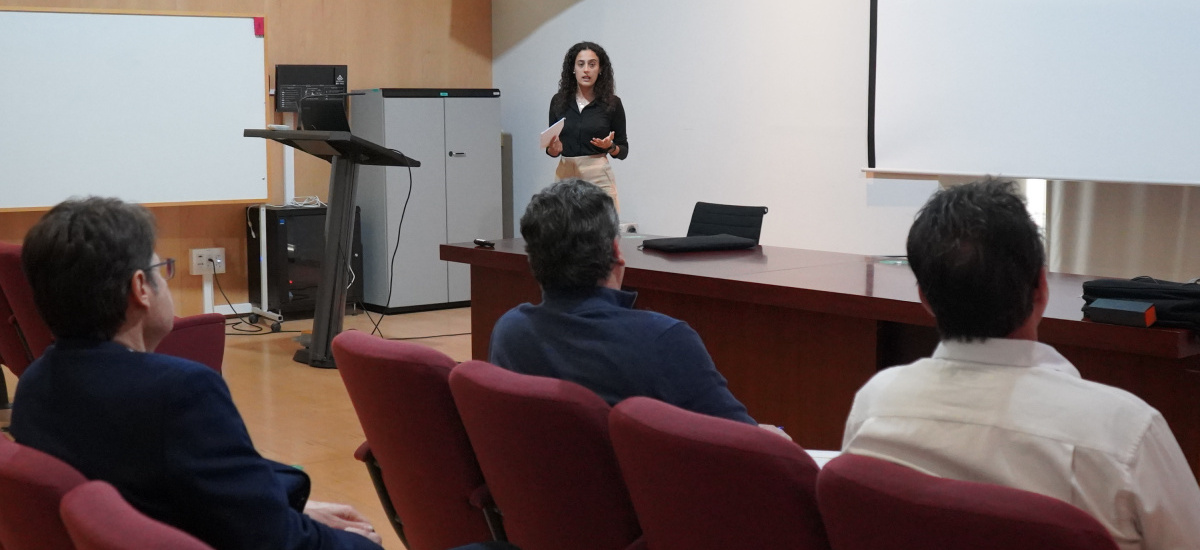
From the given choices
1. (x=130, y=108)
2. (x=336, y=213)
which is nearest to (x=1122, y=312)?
(x=336, y=213)

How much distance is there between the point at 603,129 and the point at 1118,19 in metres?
2.59

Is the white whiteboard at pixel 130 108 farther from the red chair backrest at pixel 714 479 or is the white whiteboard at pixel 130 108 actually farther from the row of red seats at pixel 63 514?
the red chair backrest at pixel 714 479

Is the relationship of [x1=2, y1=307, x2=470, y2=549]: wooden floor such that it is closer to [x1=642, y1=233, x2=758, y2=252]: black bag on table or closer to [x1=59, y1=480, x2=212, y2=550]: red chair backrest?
[x1=642, y1=233, x2=758, y2=252]: black bag on table

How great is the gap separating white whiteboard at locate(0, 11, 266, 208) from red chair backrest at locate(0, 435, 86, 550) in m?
5.05

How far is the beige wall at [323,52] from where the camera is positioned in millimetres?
6629

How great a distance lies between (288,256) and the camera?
6.65 m

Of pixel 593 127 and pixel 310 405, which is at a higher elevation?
pixel 593 127

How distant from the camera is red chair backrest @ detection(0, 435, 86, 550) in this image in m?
1.30

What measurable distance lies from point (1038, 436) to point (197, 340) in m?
2.90

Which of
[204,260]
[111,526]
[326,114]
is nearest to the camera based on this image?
[111,526]

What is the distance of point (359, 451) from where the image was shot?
235 centimetres

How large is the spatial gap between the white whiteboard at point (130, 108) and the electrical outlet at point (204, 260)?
19.0 inches

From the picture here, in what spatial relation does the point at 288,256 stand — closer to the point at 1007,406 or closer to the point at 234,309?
the point at 234,309

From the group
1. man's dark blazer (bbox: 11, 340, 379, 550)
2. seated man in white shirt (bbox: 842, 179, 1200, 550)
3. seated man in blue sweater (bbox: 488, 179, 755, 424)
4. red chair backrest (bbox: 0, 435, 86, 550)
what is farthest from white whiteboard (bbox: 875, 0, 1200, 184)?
red chair backrest (bbox: 0, 435, 86, 550)
